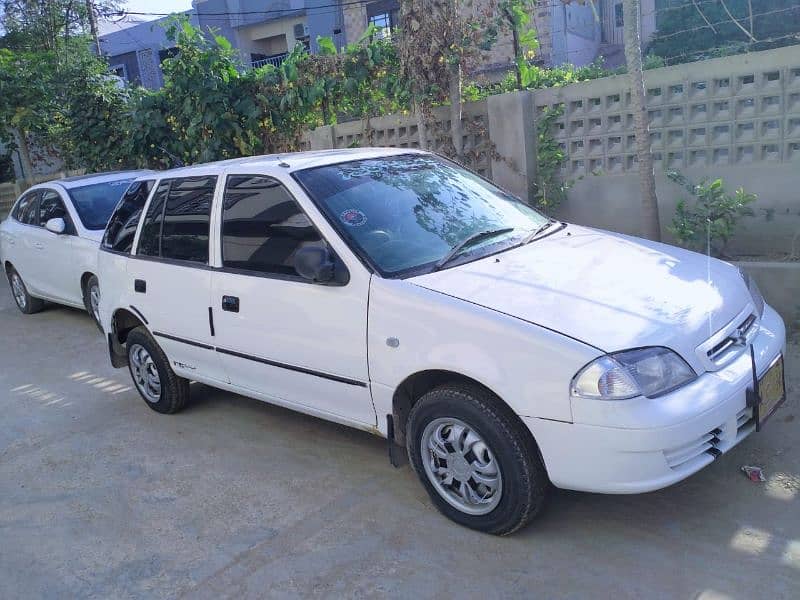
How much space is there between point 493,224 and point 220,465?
222 centimetres

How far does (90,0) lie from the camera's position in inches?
808

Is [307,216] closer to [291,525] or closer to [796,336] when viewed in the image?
[291,525]

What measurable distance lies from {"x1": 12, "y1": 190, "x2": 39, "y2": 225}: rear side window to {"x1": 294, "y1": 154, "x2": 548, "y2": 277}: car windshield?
5.97 meters

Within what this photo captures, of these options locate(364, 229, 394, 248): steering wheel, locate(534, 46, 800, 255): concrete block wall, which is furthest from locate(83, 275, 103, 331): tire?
locate(534, 46, 800, 255): concrete block wall

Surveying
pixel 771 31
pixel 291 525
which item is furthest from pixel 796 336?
pixel 771 31

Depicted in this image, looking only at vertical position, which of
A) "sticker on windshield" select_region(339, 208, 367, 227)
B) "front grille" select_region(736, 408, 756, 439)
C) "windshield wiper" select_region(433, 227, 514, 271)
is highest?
"sticker on windshield" select_region(339, 208, 367, 227)

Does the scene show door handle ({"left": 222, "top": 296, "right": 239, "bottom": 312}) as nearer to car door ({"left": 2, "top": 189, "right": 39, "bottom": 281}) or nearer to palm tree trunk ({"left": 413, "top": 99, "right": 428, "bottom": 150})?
palm tree trunk ({"left": 413, "top": 99, "right": 428, "bottom": 150})

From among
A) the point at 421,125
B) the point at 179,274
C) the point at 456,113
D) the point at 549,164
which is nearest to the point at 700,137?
the point at 549,164

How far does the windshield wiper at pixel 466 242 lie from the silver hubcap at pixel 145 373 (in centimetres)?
262

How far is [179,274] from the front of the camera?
16.0 ft

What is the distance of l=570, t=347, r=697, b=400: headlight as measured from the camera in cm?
300

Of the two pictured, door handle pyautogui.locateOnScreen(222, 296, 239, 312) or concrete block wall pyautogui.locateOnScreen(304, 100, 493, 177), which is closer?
door handle pyautogui.locateOnScreen(222, 296, 239, 312)

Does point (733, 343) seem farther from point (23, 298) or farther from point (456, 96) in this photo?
point (23, 298)

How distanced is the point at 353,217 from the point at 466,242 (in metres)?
0.62
